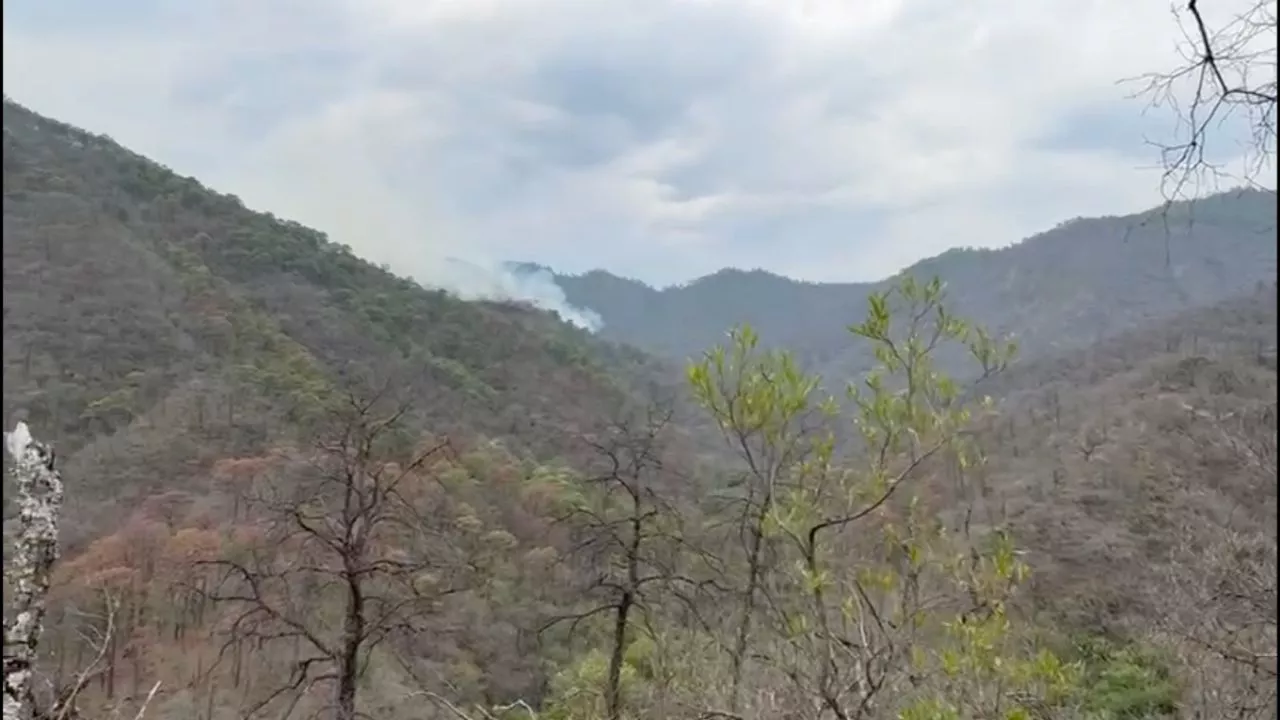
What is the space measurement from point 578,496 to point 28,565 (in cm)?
1661

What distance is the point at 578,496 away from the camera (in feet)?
60.3

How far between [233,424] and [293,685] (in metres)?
16.0

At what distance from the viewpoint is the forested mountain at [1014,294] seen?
56.9 metres

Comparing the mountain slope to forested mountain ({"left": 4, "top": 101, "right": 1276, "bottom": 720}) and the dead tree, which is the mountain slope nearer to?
forested mountain ({"left": 4, "top": 101, "right": 1276, "bottom": 720})

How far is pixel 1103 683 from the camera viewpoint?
11227 mm

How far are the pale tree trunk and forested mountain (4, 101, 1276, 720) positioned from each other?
2 centimetres

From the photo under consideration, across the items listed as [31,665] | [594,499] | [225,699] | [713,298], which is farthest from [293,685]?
[713,298]

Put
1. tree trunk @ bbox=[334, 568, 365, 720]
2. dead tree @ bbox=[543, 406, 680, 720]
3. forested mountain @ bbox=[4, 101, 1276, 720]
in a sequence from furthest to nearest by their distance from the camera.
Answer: dead tree @ bbox=[543, 406, 680, 720]
tree trunk @ bbox=[334, 568, 365, 720]
forested mountain @ bbox=[4, 101, 1276, 720]

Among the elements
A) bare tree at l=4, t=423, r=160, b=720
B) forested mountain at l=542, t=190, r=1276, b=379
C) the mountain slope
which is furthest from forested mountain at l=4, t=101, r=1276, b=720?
forested mountain at l=542, t=190, r=1276, b=379

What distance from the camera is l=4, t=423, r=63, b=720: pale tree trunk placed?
1.86 metres

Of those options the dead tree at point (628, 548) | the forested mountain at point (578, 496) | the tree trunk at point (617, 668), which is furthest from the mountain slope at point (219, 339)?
the tree trunk at point (617, 668)

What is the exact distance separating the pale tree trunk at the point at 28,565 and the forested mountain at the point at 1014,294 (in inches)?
1726

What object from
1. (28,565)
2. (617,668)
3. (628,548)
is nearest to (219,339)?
(628,548)

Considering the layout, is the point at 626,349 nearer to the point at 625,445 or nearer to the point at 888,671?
the point at 625,445
